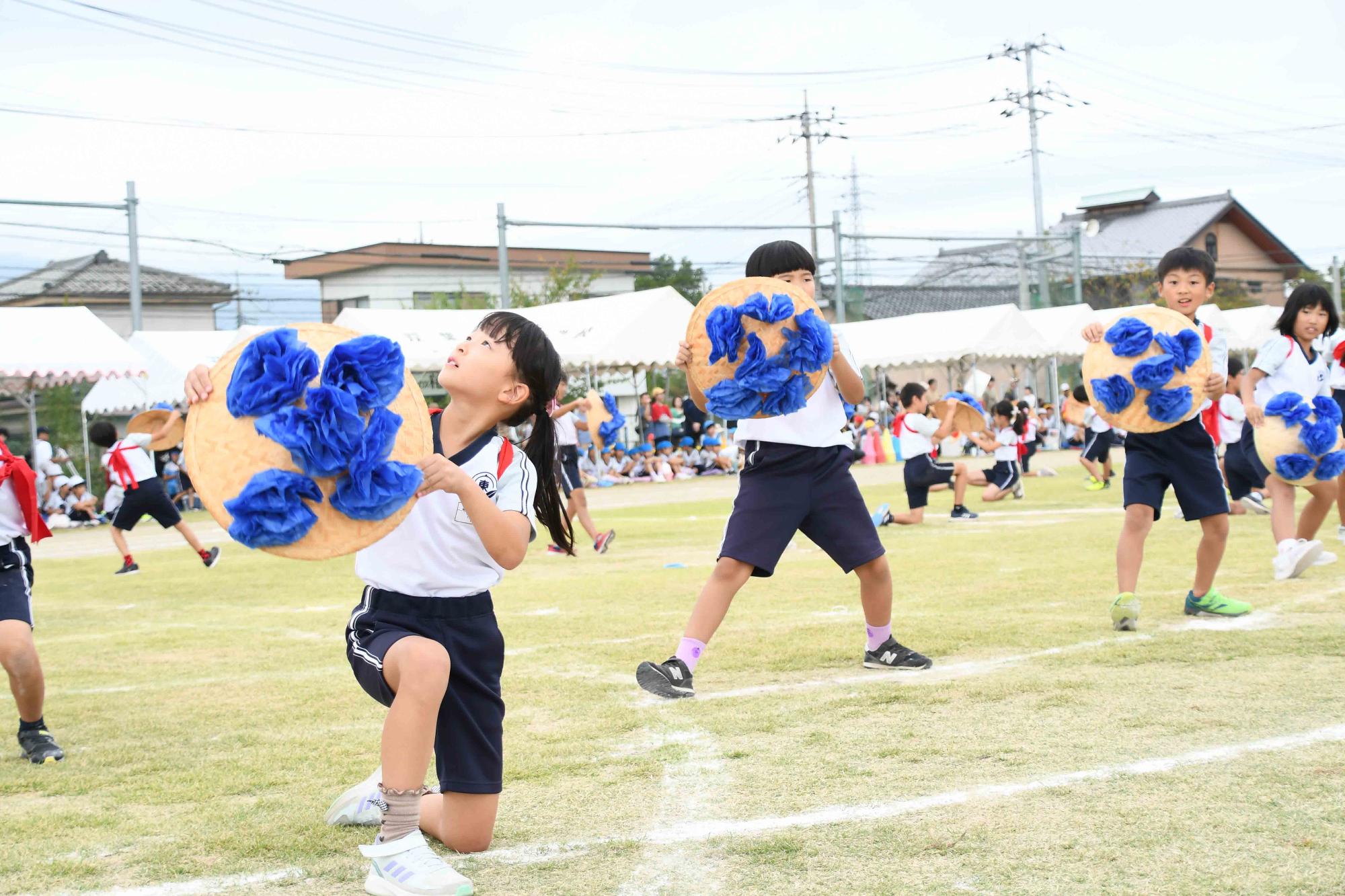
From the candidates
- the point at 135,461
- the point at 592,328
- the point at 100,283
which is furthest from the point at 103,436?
the point at 100,283

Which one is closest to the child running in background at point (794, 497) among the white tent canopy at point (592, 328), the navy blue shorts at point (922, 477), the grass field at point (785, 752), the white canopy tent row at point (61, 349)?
the grass field at point (785, 752)

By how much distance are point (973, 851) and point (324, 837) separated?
5.93 feet

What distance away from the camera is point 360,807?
3.72 meters

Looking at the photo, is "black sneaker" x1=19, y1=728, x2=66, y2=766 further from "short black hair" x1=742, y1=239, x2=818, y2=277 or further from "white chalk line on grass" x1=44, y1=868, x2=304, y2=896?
"short black hair" x1=742, y1=239, x2=818, y2=277

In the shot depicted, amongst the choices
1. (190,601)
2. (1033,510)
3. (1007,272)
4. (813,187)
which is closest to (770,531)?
(190,601)

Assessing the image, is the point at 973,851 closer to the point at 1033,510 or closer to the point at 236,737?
the point at 236,737

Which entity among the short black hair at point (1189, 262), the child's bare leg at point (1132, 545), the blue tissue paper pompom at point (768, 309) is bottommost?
the child's bare leg at point (1132, 545)

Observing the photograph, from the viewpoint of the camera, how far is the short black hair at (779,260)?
18.5ft

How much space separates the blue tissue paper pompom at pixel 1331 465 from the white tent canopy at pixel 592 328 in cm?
1697

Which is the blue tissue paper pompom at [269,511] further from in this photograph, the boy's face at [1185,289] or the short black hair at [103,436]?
the short black hair at [103,436]

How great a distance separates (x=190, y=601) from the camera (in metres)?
10.3

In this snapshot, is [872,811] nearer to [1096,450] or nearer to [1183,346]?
[1183,346]

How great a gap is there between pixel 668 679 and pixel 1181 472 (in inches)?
116

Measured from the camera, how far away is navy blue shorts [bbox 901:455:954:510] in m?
13.9
